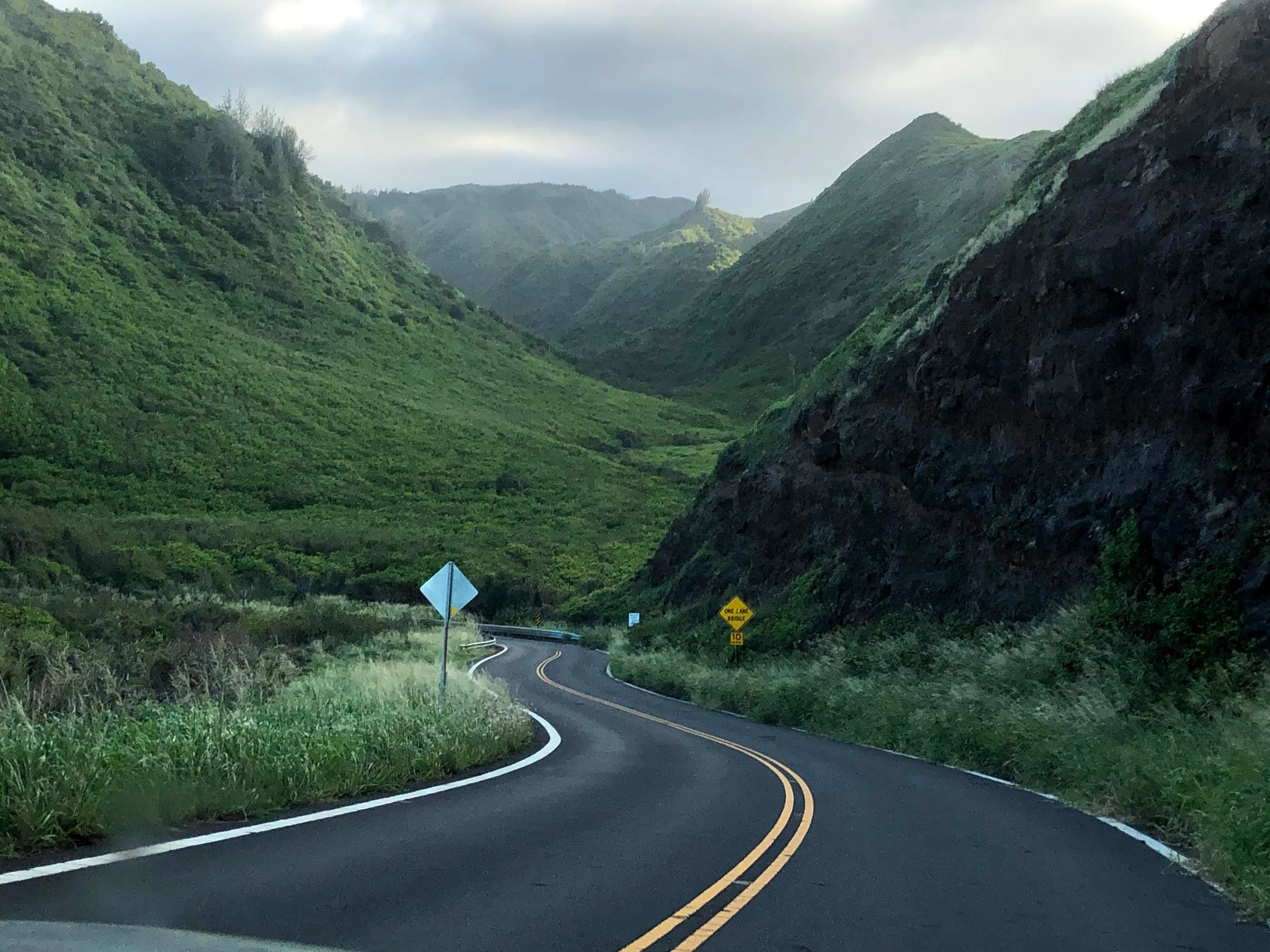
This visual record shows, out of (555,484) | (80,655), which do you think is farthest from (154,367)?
(80,655)

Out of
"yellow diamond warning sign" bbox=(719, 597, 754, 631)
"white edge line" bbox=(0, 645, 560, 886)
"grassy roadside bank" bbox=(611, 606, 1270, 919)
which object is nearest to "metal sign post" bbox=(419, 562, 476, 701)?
"white edge line" bbox=(0, 645, 560, 886)

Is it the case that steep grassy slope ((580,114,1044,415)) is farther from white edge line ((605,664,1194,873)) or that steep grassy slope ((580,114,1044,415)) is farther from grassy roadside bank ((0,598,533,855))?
grassy roadside bank ((0,598,533,855))

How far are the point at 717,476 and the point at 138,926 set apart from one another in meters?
42.7

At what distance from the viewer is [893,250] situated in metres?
143

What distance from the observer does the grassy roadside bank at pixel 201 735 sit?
7633 mm

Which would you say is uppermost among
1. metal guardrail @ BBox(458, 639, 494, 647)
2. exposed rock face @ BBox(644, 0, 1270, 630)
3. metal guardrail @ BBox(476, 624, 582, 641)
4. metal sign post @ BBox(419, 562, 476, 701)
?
exposed rock face @ BBox(644, 0, 1270, 630)

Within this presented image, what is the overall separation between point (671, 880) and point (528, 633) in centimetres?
5570

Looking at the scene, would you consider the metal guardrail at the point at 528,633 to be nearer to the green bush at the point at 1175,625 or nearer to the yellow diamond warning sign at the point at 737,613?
the yellow diamond warning sign at the point at 737,613

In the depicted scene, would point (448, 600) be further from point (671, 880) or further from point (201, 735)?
point (671, 880)

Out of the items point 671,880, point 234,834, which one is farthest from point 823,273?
point 234,834

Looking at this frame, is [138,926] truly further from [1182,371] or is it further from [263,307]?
[263,307]

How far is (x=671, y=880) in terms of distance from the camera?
7672mm

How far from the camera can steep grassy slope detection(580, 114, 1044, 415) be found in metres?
133

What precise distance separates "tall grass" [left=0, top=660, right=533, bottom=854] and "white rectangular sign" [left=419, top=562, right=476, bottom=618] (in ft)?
5.37
